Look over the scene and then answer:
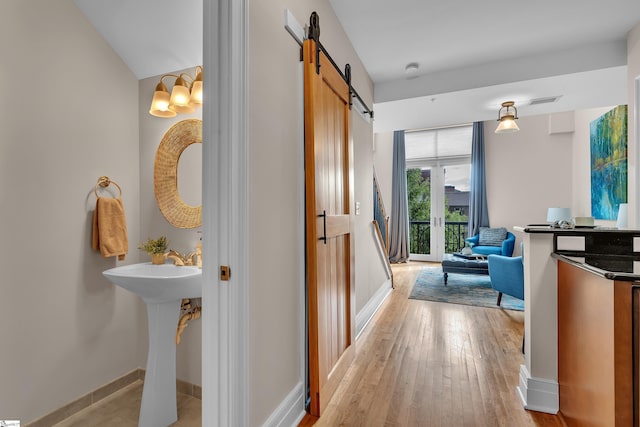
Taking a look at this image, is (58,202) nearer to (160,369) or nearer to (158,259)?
(158,259)

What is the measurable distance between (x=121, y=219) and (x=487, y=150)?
22.1 feet

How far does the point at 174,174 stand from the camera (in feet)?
7.00

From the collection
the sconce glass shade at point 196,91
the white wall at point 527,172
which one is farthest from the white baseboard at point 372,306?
the white wall at point 527,172

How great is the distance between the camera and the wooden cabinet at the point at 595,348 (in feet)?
A: 3.71

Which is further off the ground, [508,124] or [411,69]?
[411,69]

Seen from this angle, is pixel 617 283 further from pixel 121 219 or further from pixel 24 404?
pixel 24 404

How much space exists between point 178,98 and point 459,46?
2495 millimetres

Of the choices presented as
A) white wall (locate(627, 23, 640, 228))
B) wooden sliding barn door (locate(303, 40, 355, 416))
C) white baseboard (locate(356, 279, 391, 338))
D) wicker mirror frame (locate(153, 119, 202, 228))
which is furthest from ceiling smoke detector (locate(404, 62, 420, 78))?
white baseboard (locate(356, 279, 391, 338))

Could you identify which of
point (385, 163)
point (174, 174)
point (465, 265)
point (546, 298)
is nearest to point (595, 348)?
point (546, 298)

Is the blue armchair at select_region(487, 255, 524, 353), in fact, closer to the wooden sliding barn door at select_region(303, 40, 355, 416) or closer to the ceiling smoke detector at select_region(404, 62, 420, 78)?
the wooden sliding barn door at select_region(303, 40, 355, 416)

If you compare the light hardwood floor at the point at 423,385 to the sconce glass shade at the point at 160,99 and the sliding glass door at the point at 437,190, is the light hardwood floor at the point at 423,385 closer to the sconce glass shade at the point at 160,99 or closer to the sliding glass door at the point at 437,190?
the sconce glass shade at the point at 160,99

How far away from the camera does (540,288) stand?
184cm

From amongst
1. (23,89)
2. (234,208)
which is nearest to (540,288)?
(234,208)

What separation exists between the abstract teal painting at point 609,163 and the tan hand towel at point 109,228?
5128mm
